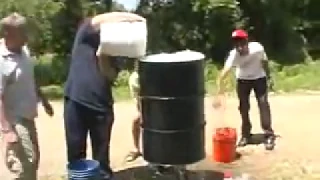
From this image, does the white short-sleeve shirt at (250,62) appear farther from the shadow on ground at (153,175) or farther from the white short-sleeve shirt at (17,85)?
the white short-sleeve shirt at (17,85)

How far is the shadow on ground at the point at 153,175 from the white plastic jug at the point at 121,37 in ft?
5.01

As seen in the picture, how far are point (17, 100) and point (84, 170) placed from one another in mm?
712

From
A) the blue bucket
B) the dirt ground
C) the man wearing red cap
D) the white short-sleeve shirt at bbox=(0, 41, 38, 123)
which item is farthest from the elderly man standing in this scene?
the man wearing red cap

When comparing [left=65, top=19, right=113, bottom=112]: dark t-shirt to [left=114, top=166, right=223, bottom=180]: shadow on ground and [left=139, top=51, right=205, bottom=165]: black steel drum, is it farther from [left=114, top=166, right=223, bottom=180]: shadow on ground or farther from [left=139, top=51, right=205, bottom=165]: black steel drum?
[left=114, top=166, right=223, bottom=180]: shadow on ground

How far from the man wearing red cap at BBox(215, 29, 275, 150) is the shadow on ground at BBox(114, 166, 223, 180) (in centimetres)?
113

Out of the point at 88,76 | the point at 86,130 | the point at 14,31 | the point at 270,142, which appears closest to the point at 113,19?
the point at 88,76

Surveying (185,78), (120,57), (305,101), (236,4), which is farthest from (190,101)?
(236,4)

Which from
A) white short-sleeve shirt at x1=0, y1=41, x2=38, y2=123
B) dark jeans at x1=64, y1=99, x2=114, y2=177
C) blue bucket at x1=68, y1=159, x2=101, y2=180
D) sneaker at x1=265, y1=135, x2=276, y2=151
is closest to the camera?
white short-sleeve shirt at x1=0, y1=41, x2=38, y2=123

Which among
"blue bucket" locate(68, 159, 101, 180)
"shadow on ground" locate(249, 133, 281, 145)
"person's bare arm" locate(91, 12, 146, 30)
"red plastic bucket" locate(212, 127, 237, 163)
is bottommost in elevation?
"shadow on ground" locate(249, 133, 281, 145)

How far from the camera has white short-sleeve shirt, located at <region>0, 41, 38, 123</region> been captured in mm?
5145

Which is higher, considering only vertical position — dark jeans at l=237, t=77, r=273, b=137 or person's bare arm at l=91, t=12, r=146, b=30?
person's bare arm at l=91, t=12, r=146, b=30

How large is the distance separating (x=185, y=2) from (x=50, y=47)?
4.07m

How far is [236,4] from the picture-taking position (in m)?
19.4

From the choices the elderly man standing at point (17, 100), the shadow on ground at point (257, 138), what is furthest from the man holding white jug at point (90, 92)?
the shadow on ground at point (257, 138)
